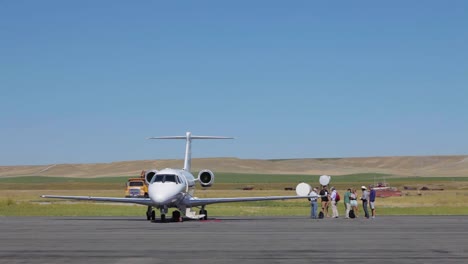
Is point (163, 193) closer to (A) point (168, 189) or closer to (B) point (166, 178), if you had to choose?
(A) point (168, 189)

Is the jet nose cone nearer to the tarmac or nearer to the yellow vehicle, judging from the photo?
the tarmac

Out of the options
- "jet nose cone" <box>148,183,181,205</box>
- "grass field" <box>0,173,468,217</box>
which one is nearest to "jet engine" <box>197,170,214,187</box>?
"grass field" <box>0,173,468,217</box>

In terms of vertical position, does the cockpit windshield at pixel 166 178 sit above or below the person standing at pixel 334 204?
above

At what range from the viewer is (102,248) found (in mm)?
20562

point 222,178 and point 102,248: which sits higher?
point 222,178

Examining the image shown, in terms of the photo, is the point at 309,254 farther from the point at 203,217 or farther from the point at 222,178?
the point at 222,178

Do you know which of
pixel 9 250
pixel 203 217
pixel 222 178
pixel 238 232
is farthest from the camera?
pixel 222 178

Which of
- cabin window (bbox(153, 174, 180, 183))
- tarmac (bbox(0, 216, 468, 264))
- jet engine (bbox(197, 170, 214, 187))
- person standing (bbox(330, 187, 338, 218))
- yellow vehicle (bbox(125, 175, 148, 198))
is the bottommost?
tarmac (bbox(0, 216, 468, 264))

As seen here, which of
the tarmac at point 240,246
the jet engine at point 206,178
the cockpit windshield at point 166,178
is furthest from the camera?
the jet engine at point 206,178

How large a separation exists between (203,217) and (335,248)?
865 inches

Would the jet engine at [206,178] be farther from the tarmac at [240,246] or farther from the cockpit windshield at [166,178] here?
the tarmac at [240,246]

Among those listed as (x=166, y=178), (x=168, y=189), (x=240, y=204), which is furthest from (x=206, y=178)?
(x=240, y=204)

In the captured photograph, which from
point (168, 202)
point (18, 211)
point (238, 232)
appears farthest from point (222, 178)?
point (238, 232)

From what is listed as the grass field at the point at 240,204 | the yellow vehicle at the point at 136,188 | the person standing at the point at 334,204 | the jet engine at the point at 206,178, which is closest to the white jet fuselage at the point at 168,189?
the jet engine at the point at 206,178
